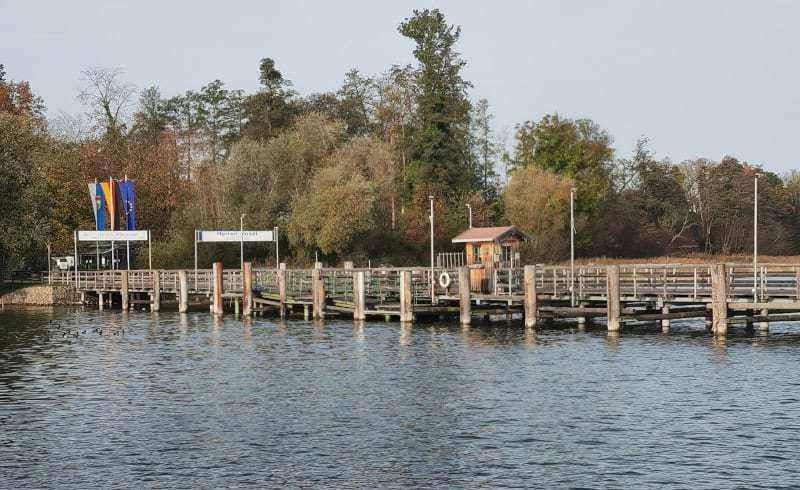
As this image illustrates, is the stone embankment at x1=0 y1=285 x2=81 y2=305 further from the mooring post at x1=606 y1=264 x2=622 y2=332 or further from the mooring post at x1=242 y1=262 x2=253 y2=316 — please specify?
the mooring post at x1=606 y1=264 x2=622 y2=332

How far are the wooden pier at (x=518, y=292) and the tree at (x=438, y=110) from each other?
37.9 meters

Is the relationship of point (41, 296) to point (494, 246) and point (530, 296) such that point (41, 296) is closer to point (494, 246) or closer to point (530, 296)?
point (494, 246)

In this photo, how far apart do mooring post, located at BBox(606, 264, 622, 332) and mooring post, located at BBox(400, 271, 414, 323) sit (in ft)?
32.8

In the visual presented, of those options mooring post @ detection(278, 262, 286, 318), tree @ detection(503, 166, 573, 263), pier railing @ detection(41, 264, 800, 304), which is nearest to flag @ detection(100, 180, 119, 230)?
pier railing @ detection(41, 264, 800, 304)

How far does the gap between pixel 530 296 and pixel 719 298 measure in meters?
8.42

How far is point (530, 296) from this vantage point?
1726 inches

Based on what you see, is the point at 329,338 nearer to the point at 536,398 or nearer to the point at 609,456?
the point at 536,398

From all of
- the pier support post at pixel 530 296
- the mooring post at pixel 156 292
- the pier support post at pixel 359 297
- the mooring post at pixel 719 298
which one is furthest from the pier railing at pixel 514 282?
the pier support post at pixel 530 296

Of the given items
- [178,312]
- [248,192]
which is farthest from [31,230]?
[248,192]

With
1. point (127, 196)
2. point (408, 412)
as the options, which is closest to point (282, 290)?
point (127, 196)

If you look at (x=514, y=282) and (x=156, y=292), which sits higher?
(x=514, y=282)

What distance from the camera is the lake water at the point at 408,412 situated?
2027cm

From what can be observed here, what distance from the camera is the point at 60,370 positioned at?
3553 cm

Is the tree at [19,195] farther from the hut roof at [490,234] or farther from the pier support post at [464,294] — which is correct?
the pier support post at [464,294]
